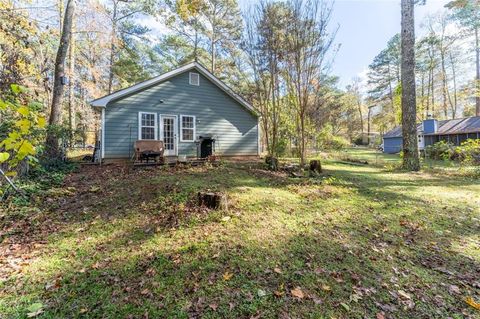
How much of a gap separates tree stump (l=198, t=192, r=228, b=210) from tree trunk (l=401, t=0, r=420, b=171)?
9.22 metres

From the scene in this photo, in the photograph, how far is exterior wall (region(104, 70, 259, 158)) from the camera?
970 centimetres

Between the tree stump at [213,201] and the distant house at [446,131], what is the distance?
23.2m

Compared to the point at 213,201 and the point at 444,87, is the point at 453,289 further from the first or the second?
the point at 444,87

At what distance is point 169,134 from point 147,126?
3.34ft

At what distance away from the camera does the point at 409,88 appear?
9.70m

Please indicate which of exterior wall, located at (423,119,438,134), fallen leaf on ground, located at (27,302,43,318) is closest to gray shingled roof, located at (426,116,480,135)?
exterior wall, located at (423,119,438,134)

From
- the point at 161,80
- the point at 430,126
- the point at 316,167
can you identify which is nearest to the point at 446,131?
the point at 430,126

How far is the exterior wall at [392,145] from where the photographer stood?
25.8 metres

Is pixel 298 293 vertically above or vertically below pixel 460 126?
below

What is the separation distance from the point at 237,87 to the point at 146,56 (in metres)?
8.55

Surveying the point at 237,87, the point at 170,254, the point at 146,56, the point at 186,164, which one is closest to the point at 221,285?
the point at 170,254

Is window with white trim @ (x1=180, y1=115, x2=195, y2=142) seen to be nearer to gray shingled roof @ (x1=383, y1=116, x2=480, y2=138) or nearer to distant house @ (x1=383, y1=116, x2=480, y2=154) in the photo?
distant house @ (x1=383, y1=116, x2=480, y2=154)

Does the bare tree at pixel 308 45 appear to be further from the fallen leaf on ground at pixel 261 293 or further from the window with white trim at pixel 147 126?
the window with white trim at pixel 147 126

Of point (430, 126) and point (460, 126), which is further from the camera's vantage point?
point (430, 126)
